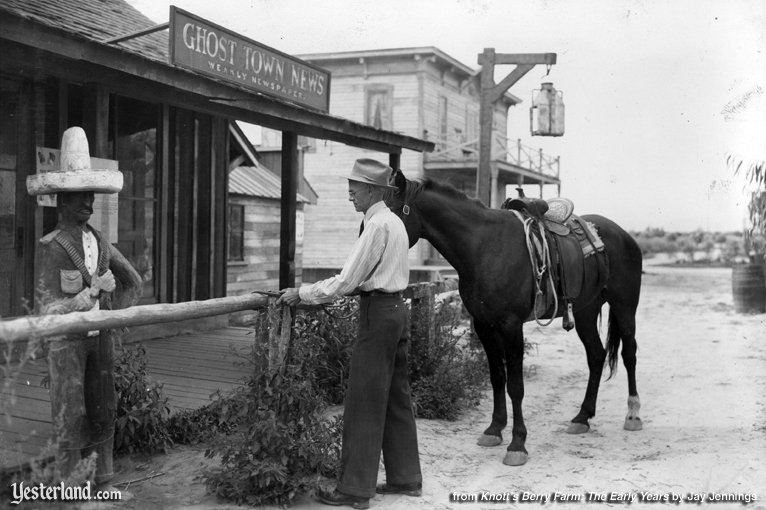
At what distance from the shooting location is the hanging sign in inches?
229

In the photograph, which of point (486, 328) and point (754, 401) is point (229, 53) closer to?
point (486, 328)

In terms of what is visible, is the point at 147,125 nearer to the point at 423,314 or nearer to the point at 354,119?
the point at 423,314

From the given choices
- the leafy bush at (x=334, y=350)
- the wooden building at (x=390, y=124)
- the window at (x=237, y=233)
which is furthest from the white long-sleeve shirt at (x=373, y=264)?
the wooden building at (x=390, y=124)

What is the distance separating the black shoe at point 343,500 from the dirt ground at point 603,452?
75 mm

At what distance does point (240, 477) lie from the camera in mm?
3826

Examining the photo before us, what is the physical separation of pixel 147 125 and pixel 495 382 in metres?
5.25

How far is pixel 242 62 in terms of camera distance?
6578mm

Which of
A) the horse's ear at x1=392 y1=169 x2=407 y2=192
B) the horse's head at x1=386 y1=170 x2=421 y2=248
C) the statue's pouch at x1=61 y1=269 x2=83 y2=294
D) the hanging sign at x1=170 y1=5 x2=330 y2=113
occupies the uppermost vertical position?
the hanging sign at x1=170 y1=5 x2=330 y2=113

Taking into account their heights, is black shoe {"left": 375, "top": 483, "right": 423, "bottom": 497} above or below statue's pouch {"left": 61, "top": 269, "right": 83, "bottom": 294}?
below

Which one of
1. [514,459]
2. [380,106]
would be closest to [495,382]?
[514,459]

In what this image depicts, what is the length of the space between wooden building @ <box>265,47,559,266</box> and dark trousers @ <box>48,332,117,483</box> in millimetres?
19843

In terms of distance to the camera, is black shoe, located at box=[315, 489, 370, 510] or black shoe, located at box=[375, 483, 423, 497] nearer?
black shoe, located at box=[315, 489, 370, 510]
